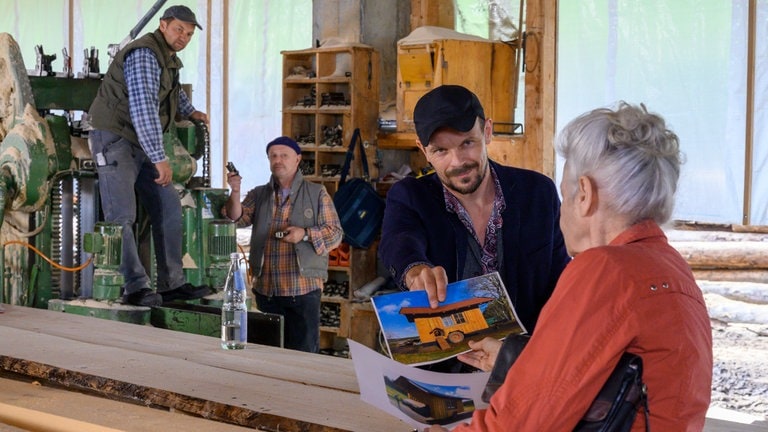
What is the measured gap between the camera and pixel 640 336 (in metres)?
1.62

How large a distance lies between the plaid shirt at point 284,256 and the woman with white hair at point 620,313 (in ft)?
15.2

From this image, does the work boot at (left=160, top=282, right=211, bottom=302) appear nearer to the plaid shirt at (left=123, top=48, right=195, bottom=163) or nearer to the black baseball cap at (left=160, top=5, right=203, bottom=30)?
the plaid shirt at (left=123, top=48, right=195, bottom=163)

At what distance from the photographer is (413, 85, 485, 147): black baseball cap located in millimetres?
2854

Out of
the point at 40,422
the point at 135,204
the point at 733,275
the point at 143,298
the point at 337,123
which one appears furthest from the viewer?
the point at 733,275

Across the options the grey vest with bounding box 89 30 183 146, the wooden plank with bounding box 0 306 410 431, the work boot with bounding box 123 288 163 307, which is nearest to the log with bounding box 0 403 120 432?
the wooden plank with bounding box 0 306 410 431

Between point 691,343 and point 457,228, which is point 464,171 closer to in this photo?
point 457,228

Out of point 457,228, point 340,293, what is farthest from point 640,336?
point 340,293

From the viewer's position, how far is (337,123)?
8.49 m

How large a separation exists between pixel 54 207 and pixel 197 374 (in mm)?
2668

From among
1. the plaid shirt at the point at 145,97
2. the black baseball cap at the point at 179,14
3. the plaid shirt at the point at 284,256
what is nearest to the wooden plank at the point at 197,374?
the plaid shirt at the point at 145,97

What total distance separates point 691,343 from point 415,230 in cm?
132

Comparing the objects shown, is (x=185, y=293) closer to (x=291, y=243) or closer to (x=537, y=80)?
(x=291, y=243)

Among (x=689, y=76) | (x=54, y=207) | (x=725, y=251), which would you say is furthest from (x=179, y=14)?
(x=725, y=251)

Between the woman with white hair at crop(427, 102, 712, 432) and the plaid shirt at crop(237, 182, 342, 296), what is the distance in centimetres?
462
